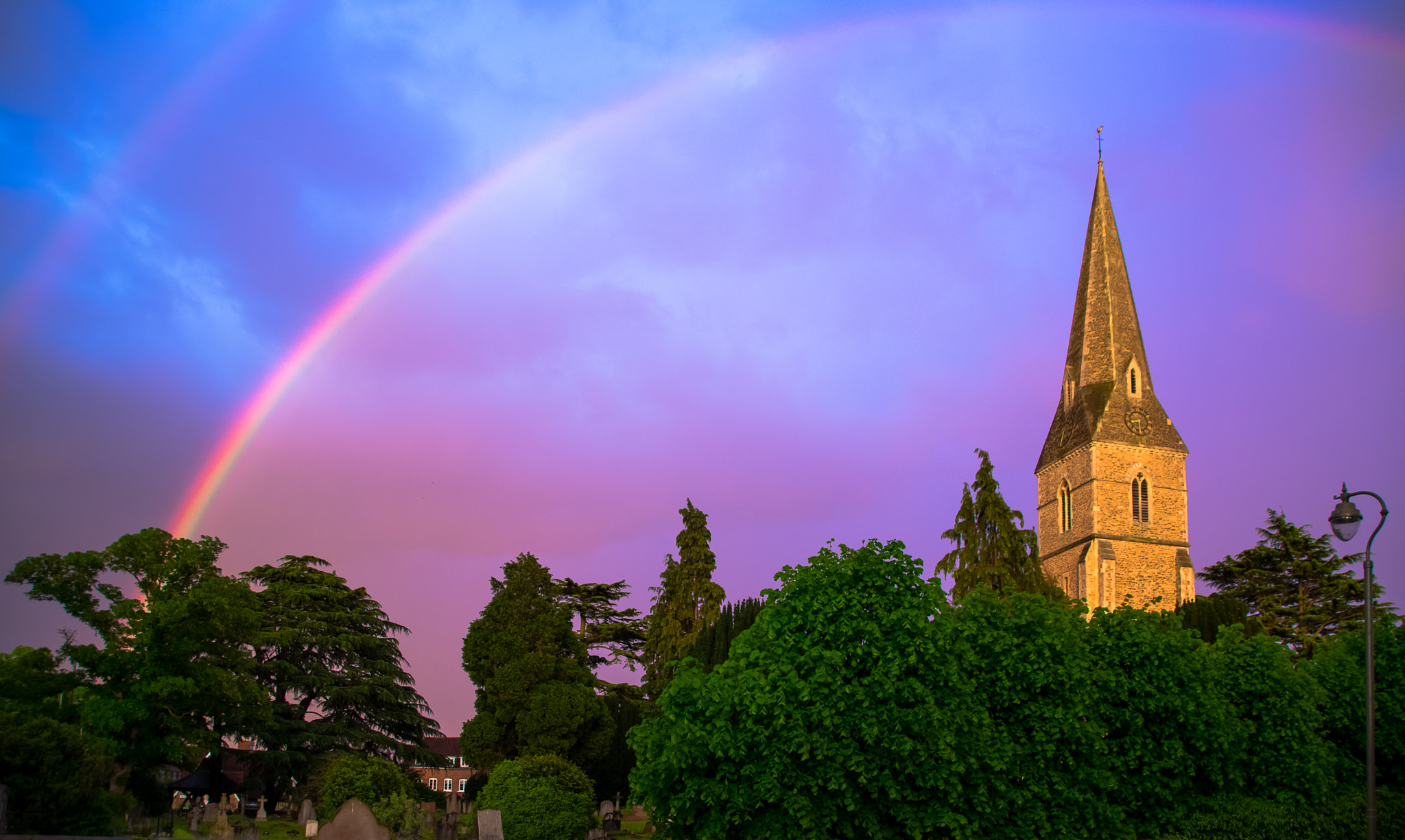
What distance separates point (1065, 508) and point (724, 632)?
30.0 metres

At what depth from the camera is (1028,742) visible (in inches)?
823

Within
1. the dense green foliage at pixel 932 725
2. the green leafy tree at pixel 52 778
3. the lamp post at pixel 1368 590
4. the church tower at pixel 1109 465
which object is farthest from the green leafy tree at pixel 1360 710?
the green leafy tree at pixel 52 778

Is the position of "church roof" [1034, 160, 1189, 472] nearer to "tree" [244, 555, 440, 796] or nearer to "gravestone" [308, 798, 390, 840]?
"tree" [244, 555, 440, 796]

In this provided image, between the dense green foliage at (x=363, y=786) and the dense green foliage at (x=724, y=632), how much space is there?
12.4m

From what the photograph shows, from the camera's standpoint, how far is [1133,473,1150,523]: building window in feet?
191

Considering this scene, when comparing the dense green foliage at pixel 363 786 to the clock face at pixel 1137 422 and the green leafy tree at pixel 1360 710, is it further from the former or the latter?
the clock face at pixel 1137 422

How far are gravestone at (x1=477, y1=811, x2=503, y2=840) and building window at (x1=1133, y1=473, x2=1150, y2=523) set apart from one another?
4492cm

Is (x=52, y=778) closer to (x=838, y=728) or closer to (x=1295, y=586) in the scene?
(x=838, y=728)

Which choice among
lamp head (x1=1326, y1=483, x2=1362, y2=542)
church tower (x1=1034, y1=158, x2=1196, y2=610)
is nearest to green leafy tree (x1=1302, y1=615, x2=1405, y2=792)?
lamp head (x1=1326, y1=483, x2=1362, y2=542)

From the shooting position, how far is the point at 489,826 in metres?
24.0

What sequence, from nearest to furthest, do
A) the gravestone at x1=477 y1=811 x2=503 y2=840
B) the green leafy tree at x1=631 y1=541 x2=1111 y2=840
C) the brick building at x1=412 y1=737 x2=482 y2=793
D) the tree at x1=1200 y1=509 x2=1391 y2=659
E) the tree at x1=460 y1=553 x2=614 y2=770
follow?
the green leafy tree at x1=631 y1=541 x2=1111 y2=840 → the gravestone at x1=477 y1=811 x2=503 y2=840 → the tree at x1=460 y1=553 x2=614 y2=770 → the tree at x1=1200 y1=509 x2=1391 y2=659 → the brick building at x1=412 y1=737 x2=482 y2=793

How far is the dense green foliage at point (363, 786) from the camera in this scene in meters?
29.4

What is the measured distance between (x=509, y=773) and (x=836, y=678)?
15.1 metres

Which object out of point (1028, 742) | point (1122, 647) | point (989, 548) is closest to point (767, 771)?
point (1028, 742)
